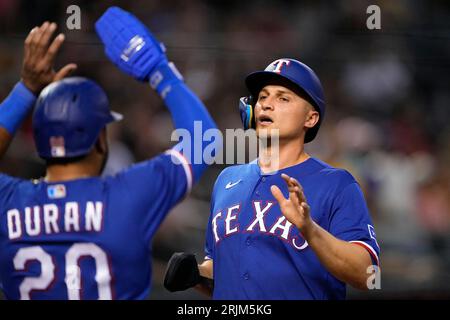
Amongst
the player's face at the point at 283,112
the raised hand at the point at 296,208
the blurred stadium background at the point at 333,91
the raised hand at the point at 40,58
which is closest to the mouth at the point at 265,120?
the player's face at the point at 283,112

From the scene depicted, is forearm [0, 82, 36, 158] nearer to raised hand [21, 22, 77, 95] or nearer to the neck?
raised hand [21, 22, 77, 95]

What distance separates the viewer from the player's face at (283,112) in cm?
375

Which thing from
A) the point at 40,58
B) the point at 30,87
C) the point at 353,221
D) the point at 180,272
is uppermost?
the point at 40,58

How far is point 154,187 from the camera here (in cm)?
344

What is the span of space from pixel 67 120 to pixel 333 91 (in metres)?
5.61

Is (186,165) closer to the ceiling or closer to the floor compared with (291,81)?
closer to the floor

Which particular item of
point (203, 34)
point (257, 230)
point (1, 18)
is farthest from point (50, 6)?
point (257, 230)

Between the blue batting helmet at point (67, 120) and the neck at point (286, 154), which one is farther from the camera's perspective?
the neck at point (286, 154)

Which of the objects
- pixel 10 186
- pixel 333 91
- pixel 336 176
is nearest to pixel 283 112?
pixel 336 176

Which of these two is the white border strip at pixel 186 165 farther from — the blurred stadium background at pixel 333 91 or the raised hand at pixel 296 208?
the blurred stadium background at pixel 333 91

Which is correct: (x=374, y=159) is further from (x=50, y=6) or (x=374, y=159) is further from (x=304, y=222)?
(x=304, y=222)

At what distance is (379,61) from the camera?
9094mm

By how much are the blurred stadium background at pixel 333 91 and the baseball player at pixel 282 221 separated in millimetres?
3318

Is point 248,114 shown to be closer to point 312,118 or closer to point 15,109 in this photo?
point 312,118
